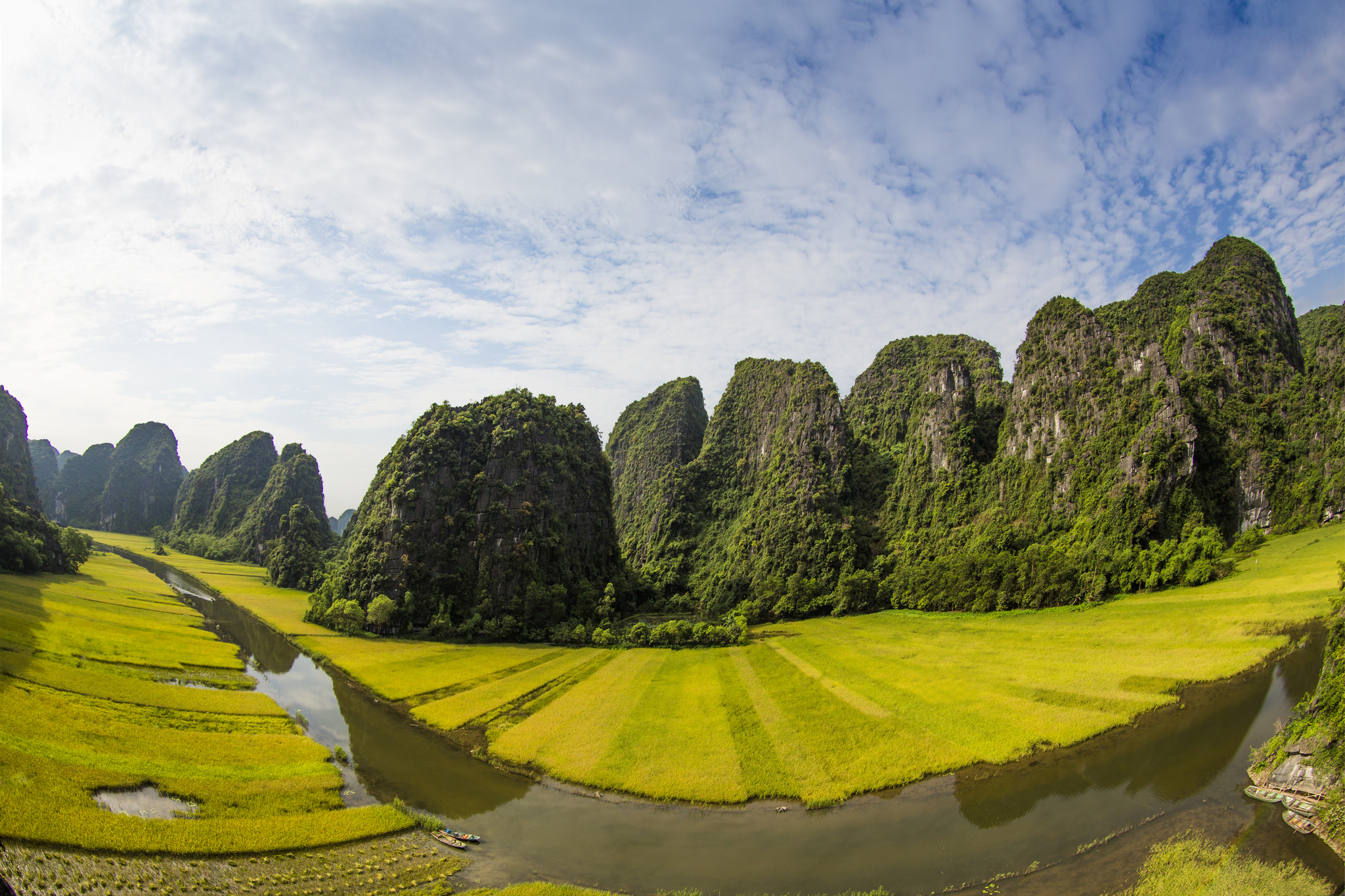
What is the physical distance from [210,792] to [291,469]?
105 m

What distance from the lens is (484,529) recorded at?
6738 centimetres

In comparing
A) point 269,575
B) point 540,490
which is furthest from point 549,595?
point 269,575

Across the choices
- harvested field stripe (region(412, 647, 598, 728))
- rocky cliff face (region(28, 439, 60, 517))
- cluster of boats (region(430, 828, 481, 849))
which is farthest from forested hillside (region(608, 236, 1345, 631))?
rocky cliff face (region(28, 439, 60, 517))

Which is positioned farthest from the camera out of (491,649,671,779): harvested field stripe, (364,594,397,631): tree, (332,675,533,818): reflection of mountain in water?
(364,594,397,631): tree

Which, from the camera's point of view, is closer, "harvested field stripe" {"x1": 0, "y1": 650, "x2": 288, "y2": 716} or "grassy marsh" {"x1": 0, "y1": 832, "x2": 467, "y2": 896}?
"grassy marsh" {"x1": 0, "y1": 832, "x2": 467, "y2": 896}

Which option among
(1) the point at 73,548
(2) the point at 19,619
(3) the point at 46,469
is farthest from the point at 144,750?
(3) the point at 46,469

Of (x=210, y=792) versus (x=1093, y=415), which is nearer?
(x=210, y=792)

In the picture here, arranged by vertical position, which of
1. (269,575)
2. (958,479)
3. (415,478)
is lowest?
(269,575)

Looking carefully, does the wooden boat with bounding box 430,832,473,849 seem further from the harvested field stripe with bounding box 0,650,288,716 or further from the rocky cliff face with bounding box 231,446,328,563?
the rocky cliff face with bounding box 231,446,328,563

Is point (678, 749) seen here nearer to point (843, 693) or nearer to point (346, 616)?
point (843, 693)

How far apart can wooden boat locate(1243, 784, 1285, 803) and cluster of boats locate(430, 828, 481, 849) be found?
30.1m

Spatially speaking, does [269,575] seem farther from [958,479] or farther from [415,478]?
[958,479]

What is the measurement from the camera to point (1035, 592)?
54812mm

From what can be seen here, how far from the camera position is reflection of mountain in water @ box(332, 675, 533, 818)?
26250 millimetres
